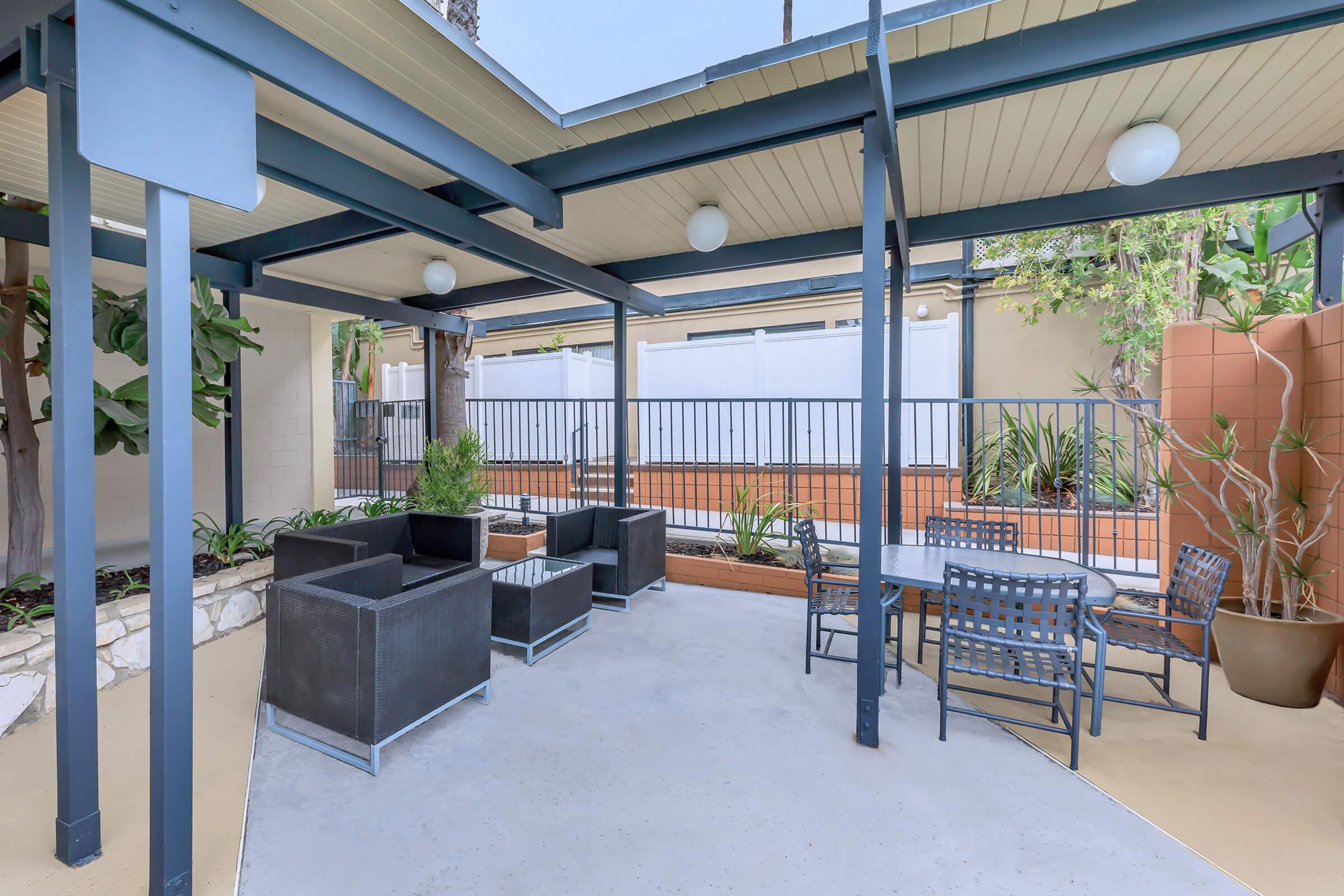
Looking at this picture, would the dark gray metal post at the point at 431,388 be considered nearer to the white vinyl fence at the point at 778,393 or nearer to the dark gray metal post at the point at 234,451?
the dark gray metal post at the point at 234,451

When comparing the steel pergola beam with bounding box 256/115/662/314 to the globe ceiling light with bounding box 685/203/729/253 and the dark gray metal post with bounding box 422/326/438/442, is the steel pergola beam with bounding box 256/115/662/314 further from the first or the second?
the dark gray metal post with bounding box 422/326/438/442

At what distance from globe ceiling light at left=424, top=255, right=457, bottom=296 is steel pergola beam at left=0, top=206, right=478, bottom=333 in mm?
1476

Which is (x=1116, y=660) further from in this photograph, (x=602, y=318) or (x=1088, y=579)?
(x=602, y=318)

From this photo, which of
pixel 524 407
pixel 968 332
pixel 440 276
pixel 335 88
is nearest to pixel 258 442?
pixel 440 276

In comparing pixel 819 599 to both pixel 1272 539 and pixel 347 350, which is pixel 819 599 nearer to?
pixel 1272 539

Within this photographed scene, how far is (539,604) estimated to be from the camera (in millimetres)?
3354

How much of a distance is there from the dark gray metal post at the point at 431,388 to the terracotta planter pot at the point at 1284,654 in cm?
664

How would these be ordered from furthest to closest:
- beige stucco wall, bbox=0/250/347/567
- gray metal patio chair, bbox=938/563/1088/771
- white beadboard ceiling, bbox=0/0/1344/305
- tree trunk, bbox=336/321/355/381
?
tree trunk, bbox=336/321/355/381 → beige stucco wall, bbox=0/250/347/567 → gray metal patio chair, bbox=938/563/1088/771 → white beadboard ceiling, bbox=0/0/1344/305

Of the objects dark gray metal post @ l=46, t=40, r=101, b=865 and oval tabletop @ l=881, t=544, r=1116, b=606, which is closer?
dark gray metal post @ l=46, t=40, r=101, b=865

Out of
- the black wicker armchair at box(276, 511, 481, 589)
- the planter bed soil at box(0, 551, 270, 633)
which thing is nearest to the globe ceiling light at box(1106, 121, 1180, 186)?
the black wicker armchair at box(276, 511, 481, 589)

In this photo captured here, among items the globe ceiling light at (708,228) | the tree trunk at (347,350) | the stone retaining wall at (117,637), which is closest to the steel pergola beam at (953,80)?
the globe ceiling light at (708,228)

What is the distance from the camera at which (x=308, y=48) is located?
6.56 feet

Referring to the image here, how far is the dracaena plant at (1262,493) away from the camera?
2.87m

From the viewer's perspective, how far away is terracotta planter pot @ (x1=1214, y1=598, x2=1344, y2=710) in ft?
9.08
